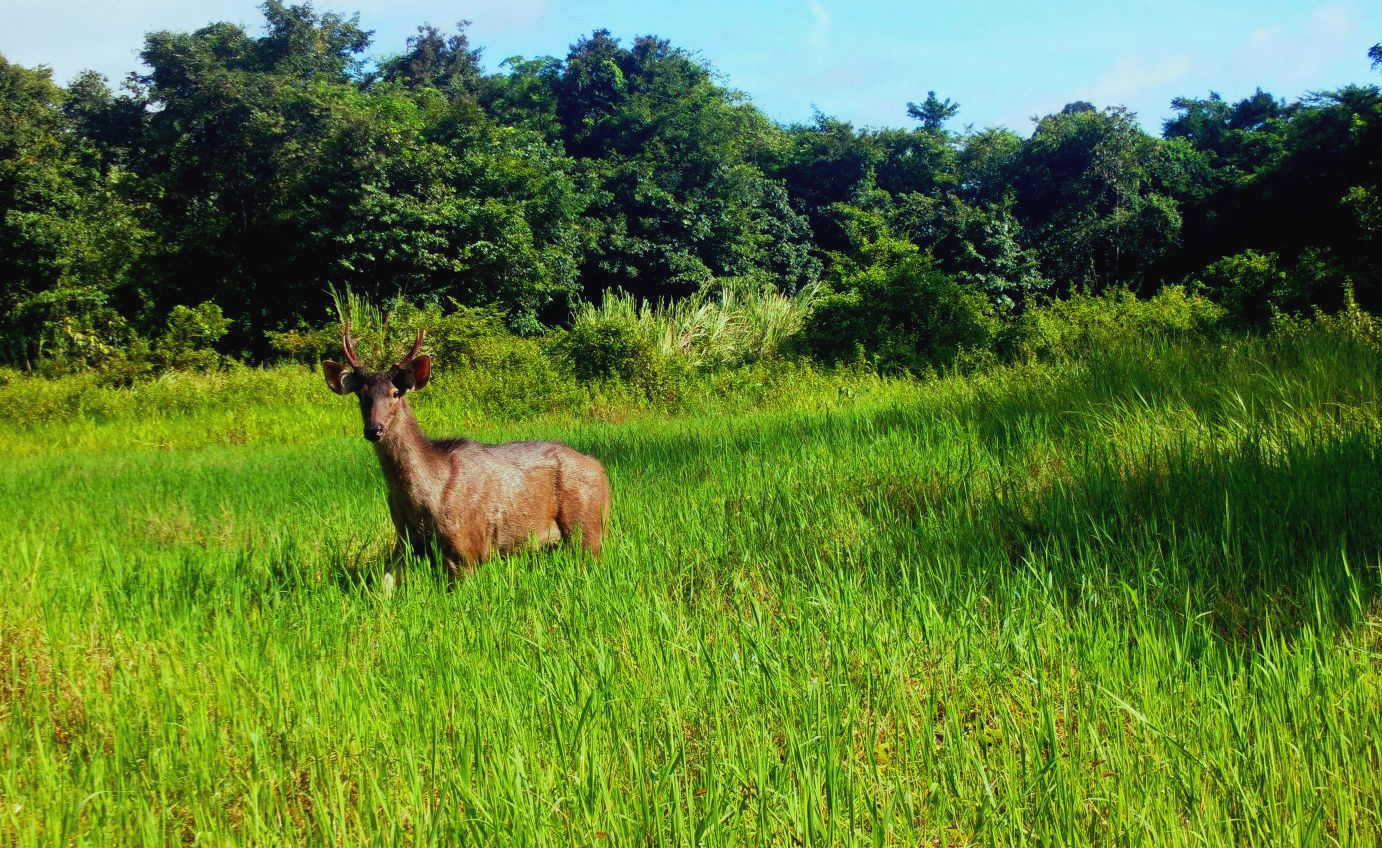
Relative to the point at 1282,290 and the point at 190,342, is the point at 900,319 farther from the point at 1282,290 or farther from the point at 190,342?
the point at 190,342

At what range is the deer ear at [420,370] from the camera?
433 centimetres

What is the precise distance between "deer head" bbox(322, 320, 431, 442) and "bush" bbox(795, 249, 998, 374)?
1355 cm

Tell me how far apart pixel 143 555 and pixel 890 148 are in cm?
3517

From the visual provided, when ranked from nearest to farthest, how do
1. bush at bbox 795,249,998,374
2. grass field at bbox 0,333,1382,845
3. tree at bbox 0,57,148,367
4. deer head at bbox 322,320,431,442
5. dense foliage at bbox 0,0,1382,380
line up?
grass field at bbox 0,333,1382,845 < deer head at bbox 322,320,431,442 < bush at bbox 795,249,998,374 < dense foliage at bbox 0,0,1382,380 < tree at bbox 0,57,148,367

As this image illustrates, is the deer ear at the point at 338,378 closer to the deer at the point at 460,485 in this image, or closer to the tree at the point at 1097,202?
the deer at the point at 460,485

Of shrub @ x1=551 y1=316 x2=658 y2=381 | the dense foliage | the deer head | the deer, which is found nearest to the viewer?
the deer head

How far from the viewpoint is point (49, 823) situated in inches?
79.6

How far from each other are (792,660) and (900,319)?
1596cm

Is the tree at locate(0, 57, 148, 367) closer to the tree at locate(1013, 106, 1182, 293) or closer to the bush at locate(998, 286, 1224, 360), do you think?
the bush at locate(998, 286, 1224, 360)

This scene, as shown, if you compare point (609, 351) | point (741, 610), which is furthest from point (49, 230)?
point (741, 610)

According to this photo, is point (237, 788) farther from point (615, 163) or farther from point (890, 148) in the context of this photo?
point (890, 148)

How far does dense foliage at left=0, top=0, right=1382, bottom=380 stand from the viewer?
22266mm

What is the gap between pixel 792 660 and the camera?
2793 mm

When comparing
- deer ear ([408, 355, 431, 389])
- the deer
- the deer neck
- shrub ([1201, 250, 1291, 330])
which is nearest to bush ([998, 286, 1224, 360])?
shrub ([1201, 250, 1291, 330])
